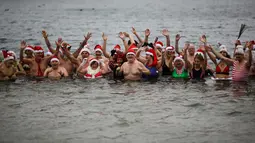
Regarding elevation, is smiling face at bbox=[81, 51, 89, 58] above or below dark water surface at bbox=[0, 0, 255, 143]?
above

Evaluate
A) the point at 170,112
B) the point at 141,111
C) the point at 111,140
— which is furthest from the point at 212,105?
the point at 111,140

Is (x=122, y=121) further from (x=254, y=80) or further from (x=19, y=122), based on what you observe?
(x=254, y=80)

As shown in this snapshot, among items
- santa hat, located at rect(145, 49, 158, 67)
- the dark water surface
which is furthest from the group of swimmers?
the dark water surface

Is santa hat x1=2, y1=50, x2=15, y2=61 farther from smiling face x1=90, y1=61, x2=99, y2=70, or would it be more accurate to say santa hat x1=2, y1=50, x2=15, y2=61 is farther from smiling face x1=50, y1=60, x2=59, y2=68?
smiling face x1=90, y1=61, x2=99, y2=70

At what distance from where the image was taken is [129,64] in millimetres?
14336

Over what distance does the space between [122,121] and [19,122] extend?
2616mm

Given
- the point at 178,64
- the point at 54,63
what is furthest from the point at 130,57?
the point at 54,63

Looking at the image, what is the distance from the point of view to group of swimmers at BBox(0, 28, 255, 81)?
46.0 feet

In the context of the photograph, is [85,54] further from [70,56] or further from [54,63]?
[54,63]

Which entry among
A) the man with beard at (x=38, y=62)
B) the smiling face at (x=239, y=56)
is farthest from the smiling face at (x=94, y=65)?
the smiling face at (x=239, y=56)

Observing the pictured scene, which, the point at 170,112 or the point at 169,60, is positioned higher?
the point at 169,60

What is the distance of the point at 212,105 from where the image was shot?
1156cm

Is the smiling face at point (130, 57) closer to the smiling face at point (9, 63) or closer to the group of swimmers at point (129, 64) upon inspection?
the group of swimmers at point (129, 64)

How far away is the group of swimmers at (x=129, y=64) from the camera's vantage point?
14.0m
